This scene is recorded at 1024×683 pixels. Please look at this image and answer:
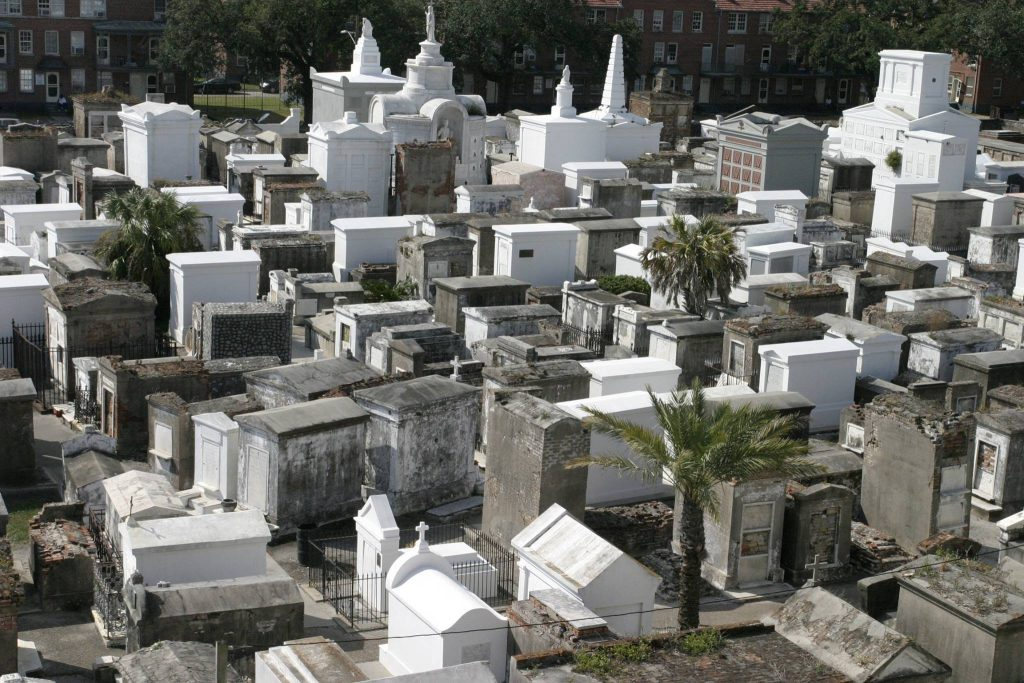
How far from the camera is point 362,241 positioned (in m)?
43.1

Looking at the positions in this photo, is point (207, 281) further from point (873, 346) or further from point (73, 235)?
point (873, 346)

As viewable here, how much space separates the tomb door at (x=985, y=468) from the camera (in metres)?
30.1

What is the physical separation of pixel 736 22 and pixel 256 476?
2749 inches

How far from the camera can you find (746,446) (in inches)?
877

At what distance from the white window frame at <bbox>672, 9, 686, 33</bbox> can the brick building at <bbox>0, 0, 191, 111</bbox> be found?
28848mm

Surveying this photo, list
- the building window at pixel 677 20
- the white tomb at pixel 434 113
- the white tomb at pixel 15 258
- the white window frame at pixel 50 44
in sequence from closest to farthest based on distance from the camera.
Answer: the white tomb at pixel 15 258 → the white tomb at pixel 434 113 → the white window frame at pixel 50 44 → the building window at pixel 677 20

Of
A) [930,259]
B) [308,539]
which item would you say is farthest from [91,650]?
[930,259]

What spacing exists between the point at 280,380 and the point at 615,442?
667cm

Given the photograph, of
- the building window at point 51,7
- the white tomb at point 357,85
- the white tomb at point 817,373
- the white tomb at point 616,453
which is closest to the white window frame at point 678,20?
the white tomb at point 357,85

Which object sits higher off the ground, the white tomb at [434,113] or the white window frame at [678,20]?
the white window frame at [678,20]

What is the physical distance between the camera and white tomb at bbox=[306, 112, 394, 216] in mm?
50719

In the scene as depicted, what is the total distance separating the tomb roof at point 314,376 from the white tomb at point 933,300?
15.4m

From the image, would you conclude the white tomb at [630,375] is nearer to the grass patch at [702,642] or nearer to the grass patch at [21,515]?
the grass patch at [21,515]

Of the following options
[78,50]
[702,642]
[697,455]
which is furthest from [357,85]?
[702,642]
